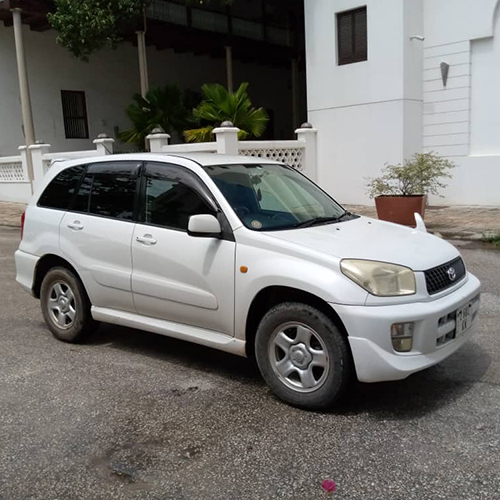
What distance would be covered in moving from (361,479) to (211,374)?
5.98ft

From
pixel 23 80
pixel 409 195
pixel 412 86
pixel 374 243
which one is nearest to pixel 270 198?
pixel 374 243

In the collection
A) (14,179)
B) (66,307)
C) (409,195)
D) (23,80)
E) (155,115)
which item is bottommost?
(66,307)

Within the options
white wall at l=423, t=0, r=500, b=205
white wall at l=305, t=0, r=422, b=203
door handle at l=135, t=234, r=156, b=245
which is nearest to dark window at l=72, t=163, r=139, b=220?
door handle at l=135, t=234, r=156, b=245

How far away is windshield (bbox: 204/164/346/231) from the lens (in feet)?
14.7

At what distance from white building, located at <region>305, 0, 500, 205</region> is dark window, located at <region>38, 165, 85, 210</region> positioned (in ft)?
34.7

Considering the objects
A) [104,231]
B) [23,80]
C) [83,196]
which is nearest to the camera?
[104,231]

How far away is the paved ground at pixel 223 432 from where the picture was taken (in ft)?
10.1

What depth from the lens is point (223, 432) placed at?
367 centimetres

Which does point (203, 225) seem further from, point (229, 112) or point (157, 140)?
point (157, 140)

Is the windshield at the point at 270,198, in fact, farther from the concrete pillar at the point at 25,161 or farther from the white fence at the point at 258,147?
the concrete pillar at the point at 25,161

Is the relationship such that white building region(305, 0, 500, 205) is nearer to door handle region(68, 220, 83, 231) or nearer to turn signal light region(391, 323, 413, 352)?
door handle region(68, 220, 83, 231)

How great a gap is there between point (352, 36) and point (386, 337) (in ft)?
43.1

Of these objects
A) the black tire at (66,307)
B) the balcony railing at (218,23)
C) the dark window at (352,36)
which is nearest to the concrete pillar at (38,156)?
the balcony railing at (218,23)

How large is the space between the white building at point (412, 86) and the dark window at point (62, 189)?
10568 mm
